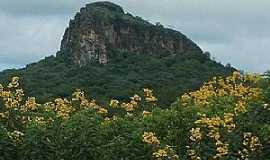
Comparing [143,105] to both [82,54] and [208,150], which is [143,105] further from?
[82,54]

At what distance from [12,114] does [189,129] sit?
2.23 m

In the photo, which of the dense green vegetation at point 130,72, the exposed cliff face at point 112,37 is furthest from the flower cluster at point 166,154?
the exposed cliff face at point 112,37

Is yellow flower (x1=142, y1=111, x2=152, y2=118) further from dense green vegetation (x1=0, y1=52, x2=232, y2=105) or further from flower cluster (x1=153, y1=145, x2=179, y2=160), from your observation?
dense green vegetation (x1=0, y1=52, x2=232, y2=105)

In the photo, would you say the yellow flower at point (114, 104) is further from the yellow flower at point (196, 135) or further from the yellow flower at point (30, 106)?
the yellow flower at point (196, 135)

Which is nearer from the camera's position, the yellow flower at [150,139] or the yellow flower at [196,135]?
the yellow flower at [196,135]

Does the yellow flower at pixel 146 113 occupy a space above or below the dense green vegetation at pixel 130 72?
below

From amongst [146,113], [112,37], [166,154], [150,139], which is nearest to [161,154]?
[166,154]

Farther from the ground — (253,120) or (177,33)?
(177,33)

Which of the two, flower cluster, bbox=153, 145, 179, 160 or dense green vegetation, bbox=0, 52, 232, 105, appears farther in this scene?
dense green vegetation, bbox=0, 52, 232, 105

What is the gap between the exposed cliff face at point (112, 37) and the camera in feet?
275

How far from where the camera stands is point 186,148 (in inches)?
356

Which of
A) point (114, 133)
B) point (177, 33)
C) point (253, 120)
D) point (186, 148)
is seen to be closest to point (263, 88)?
point (253, 120)

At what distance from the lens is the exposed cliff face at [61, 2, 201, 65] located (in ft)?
275

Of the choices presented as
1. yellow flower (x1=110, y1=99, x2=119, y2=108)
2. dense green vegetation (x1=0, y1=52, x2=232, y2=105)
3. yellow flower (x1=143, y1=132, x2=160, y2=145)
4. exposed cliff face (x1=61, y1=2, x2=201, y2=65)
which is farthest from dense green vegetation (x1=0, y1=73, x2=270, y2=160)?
exposed cliff face (x1=61, y1=2, x2=201, y2=65)
